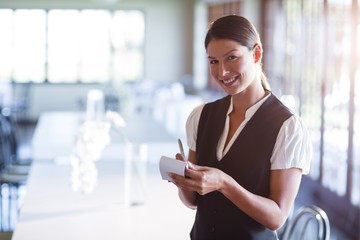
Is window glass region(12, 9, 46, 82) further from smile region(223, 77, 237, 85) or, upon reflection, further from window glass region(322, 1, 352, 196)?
smile region(223, 77, 237, 85)

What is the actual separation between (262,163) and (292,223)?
2.74ft

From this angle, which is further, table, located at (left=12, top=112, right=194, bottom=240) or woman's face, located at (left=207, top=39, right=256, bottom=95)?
table, located at (left=12, top=112, right=194, bottom=240)

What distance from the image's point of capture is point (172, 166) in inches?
51.9

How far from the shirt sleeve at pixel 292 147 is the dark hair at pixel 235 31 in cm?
20

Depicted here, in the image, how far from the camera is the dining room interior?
2.51 metres

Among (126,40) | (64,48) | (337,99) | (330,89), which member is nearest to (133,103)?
(330,89)

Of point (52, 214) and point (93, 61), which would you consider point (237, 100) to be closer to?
point (52, 214)

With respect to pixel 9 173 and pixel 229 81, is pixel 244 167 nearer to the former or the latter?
pixel 229 81

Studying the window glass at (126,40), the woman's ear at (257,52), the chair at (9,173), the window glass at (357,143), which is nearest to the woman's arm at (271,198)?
the woman's ear at (257,52)

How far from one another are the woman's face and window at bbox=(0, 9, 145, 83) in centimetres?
978

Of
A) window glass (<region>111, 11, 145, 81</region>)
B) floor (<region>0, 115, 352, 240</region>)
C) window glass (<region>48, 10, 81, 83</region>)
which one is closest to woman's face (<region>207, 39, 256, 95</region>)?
floor (<region>0, 115, 352, 240</region>)

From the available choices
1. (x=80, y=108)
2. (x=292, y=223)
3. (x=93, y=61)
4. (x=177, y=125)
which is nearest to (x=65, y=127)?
(x=177, y=125)

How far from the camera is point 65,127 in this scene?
504 centimetres

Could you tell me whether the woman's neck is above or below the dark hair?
below
